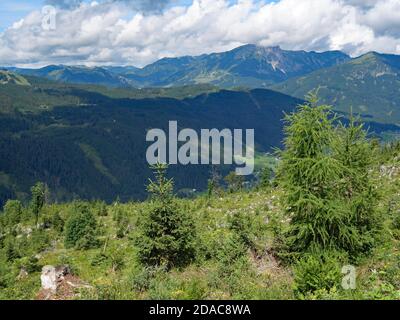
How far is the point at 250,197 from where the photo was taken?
271 feet

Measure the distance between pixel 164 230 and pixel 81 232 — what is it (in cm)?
4545

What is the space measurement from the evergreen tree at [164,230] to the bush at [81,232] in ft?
134

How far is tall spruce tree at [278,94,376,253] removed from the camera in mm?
21469

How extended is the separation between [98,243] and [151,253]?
4165cm

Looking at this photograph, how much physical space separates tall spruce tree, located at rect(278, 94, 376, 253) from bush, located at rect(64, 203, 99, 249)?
Result: 48012 mm

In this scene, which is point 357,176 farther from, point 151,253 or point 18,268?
point 18,268

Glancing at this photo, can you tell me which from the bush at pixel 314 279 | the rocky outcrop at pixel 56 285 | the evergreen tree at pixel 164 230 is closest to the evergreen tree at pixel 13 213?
the evergreen tree at pixel 164 230

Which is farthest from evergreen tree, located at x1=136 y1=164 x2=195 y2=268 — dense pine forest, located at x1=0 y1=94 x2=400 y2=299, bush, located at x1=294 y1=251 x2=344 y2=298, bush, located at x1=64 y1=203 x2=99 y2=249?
bush, located at x1=64 y1=203 x2=99 y2=249

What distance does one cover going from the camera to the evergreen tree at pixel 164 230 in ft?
86.5

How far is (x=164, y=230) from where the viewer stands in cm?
2681

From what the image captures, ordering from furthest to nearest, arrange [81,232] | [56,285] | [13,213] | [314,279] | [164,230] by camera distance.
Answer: [13,213], [81,232], [164,230], [56,285], [314,279]

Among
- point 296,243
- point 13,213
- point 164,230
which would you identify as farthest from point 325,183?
point 13,213

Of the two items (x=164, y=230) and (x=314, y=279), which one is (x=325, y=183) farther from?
(x=164, y=230)

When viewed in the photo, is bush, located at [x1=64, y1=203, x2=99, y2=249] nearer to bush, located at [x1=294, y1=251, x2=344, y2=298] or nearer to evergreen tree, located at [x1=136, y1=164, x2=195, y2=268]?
evergreen tree, located at [x1=136, y1=164, x2=195, y2=268]
